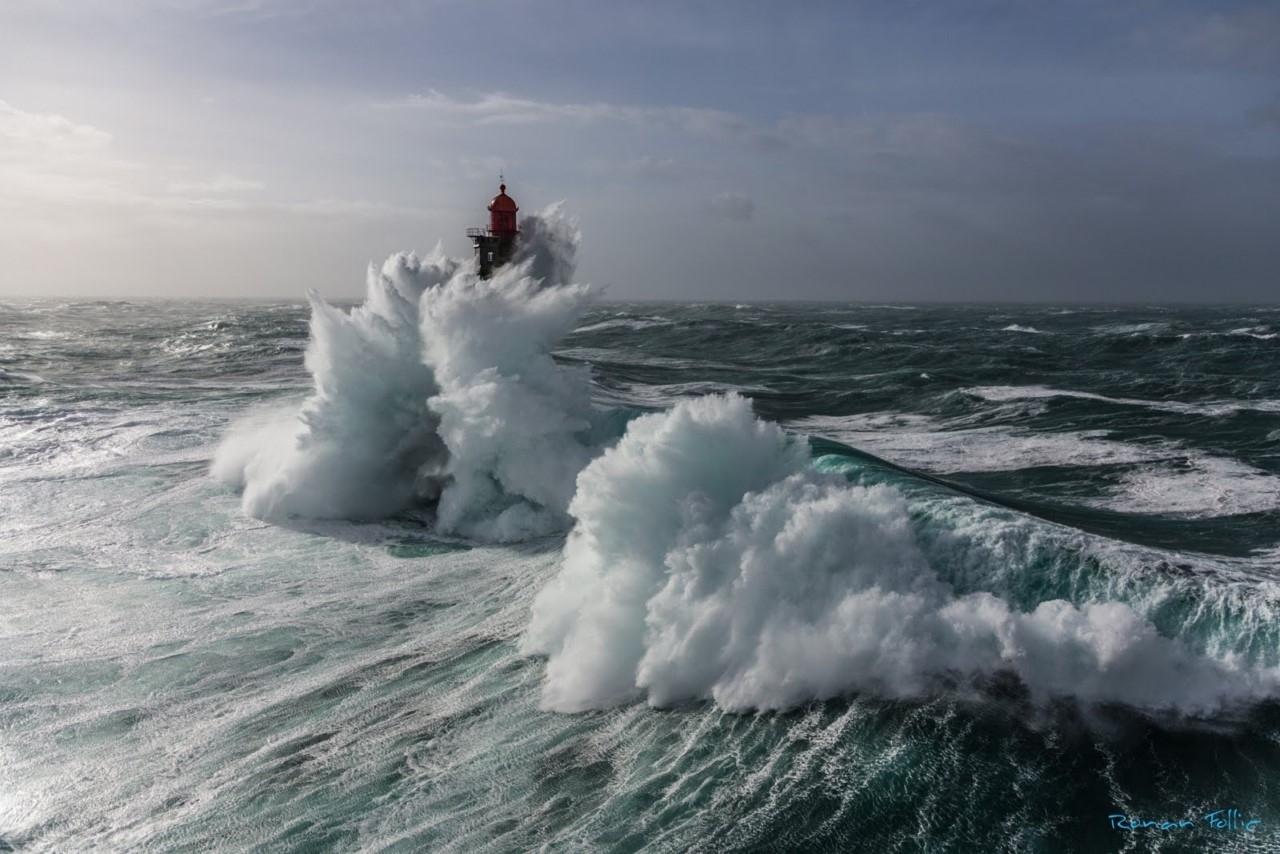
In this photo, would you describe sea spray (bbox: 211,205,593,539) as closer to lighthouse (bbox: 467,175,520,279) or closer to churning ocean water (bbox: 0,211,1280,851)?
churning ocean water (bbox: 0,211,1280,851)

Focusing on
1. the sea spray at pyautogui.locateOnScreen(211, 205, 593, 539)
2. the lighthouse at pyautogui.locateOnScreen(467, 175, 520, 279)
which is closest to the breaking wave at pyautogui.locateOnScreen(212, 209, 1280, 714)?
the sea spray at pyautogui.locateOnScreen(211, 205, 593, 539)

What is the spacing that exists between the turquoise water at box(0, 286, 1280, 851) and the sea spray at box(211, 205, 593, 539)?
8 centimetres

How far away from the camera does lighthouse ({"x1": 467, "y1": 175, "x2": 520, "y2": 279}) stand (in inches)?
901

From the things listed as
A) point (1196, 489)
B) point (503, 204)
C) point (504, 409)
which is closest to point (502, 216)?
point (503, 204)

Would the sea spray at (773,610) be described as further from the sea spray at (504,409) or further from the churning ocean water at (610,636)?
the sea spray at (504,409)

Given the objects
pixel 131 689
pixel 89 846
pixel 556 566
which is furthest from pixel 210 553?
pixel 89 846

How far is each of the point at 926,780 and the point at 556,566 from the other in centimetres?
561

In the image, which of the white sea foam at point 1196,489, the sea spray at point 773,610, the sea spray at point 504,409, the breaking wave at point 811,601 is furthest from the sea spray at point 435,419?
the white sea foam at point 1196,489

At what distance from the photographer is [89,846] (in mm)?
5430

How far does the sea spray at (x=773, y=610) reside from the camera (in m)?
6.04

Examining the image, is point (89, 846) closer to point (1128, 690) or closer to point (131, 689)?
point (131, 689)

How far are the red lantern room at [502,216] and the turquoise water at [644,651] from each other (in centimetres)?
1055

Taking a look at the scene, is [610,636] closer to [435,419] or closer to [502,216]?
[435,419]
